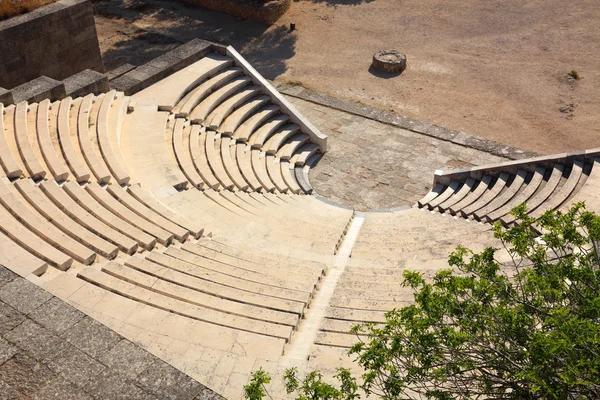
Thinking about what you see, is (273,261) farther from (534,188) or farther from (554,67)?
(554,67)

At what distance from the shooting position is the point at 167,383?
6504 millimetres

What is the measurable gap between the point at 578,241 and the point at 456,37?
18.8m

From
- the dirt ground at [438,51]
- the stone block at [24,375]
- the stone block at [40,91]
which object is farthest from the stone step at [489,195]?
the stone block at [24,375]

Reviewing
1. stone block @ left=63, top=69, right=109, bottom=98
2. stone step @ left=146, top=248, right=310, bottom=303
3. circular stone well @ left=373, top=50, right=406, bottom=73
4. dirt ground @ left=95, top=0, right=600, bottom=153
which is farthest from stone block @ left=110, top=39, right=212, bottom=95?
stone step @ left=146, top=248, right=310, bottom=303

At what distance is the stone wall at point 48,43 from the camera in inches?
667

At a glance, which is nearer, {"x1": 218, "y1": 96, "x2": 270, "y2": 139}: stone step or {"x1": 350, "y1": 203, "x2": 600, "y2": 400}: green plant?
{"x1": 350, "y1": 203, "x2": 600, "y2": 400}: green plant

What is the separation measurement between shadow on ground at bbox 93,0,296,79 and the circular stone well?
343 cm

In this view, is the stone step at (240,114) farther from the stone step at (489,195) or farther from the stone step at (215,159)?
the stone step at (489,195)

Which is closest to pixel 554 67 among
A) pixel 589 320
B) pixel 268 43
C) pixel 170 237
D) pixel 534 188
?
pixel 534 188

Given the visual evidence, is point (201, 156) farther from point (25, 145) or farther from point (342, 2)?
point (342, 2)

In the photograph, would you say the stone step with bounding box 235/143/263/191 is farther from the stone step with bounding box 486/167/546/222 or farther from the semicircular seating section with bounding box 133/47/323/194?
the stone step with bounding box 486/167/546/222

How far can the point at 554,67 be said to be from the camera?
72.7 feet

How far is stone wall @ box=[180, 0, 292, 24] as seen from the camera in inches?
1013

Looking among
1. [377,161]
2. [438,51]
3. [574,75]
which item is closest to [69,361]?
[377,161]
